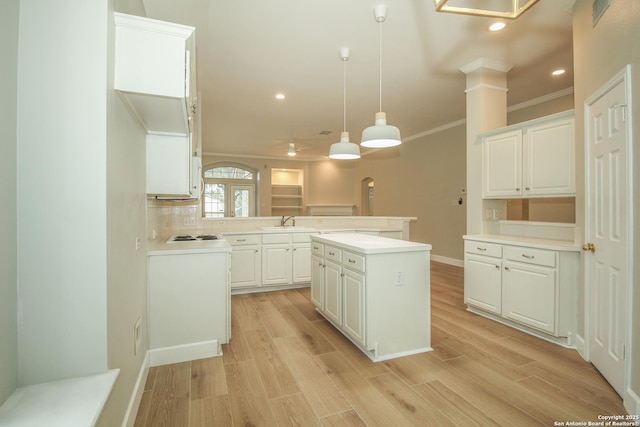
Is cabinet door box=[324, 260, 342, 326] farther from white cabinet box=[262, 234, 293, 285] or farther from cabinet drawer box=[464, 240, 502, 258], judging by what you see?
cabinet drawer box=[464, 240, 502, 258]

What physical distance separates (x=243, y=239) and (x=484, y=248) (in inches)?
119

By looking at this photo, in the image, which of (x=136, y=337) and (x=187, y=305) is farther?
(x=187, y=305)

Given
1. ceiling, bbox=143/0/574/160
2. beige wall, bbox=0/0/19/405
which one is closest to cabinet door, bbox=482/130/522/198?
ceiling, bbox=143/0/574/160

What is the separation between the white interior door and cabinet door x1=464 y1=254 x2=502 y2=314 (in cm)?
80

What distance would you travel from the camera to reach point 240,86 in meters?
4.14

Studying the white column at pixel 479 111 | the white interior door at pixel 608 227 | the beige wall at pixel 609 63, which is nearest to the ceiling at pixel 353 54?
the white column at pixel 479 111

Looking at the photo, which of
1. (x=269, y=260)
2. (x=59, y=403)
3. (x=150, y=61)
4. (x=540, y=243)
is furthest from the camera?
(x=269, y=260)

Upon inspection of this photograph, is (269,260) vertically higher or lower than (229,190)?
lower

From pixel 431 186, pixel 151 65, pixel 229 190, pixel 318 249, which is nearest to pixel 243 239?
pixel 318 249

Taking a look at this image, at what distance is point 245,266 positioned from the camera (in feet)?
13.9

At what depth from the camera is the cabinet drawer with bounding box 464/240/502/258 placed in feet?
10.1

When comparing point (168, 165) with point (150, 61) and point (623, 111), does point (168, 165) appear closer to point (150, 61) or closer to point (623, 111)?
point (150, 61)

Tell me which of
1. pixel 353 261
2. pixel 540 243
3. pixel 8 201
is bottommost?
pixel 353 261

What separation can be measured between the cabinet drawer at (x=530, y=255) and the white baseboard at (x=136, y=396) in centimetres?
326
